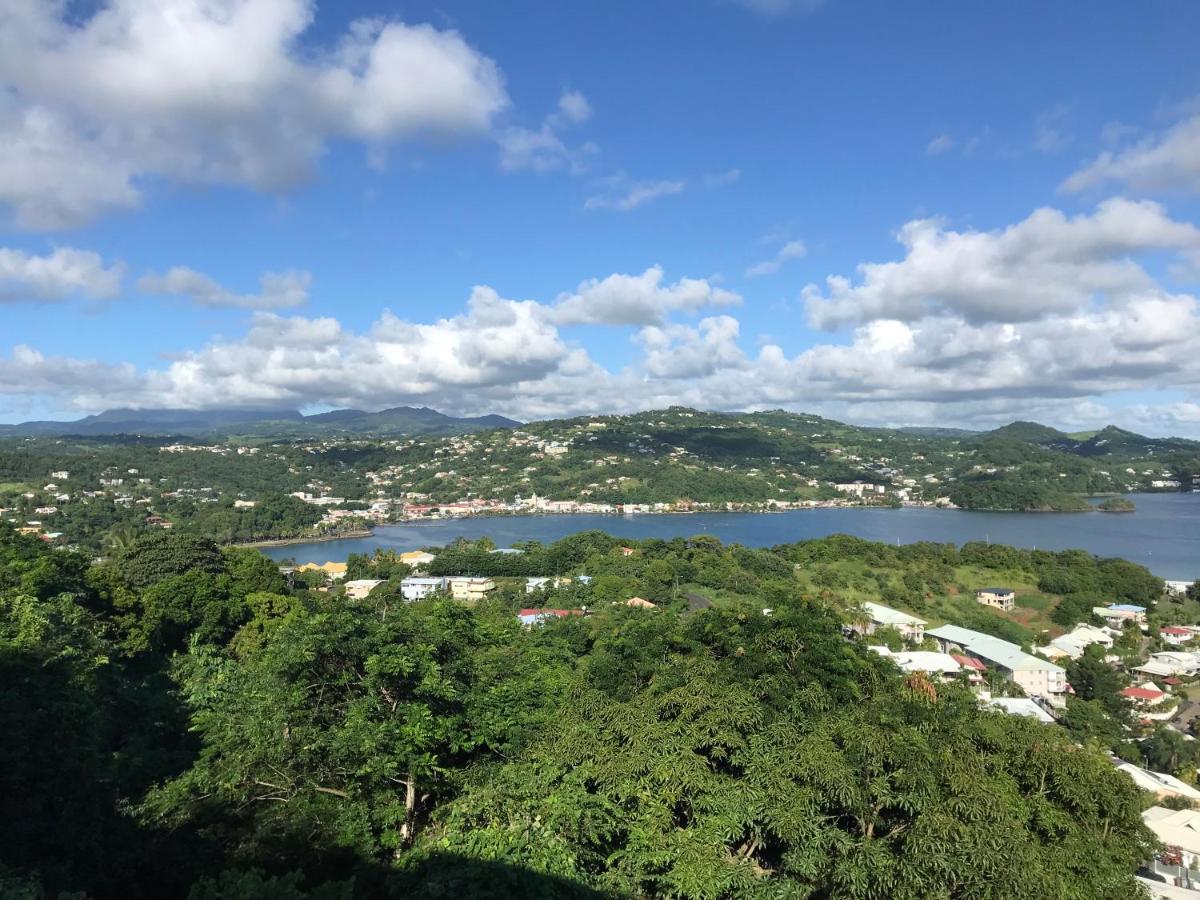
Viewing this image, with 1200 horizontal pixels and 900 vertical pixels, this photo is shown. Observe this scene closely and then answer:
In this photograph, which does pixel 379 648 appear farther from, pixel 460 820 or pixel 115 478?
pixel 115 478

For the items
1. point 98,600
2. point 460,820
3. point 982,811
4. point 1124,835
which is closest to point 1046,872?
point 982,811

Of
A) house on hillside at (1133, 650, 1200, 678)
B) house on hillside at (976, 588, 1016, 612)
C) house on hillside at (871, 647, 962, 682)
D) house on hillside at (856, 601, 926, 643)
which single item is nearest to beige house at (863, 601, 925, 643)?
house on hillside at (856, 601, 926, 643)

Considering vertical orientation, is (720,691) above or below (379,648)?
below

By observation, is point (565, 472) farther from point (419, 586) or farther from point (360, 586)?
point (360, 586)

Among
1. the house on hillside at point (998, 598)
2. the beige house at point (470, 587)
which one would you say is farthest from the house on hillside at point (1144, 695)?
the beige house at point (470, 587)

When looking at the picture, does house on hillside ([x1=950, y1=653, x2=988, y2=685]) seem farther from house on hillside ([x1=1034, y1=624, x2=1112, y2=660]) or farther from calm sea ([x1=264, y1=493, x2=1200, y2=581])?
calm sea ([x1=264, y1=493, x2=1200, y2=581])

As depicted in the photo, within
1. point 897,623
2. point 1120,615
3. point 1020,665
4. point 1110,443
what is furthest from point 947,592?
point 1110,443
